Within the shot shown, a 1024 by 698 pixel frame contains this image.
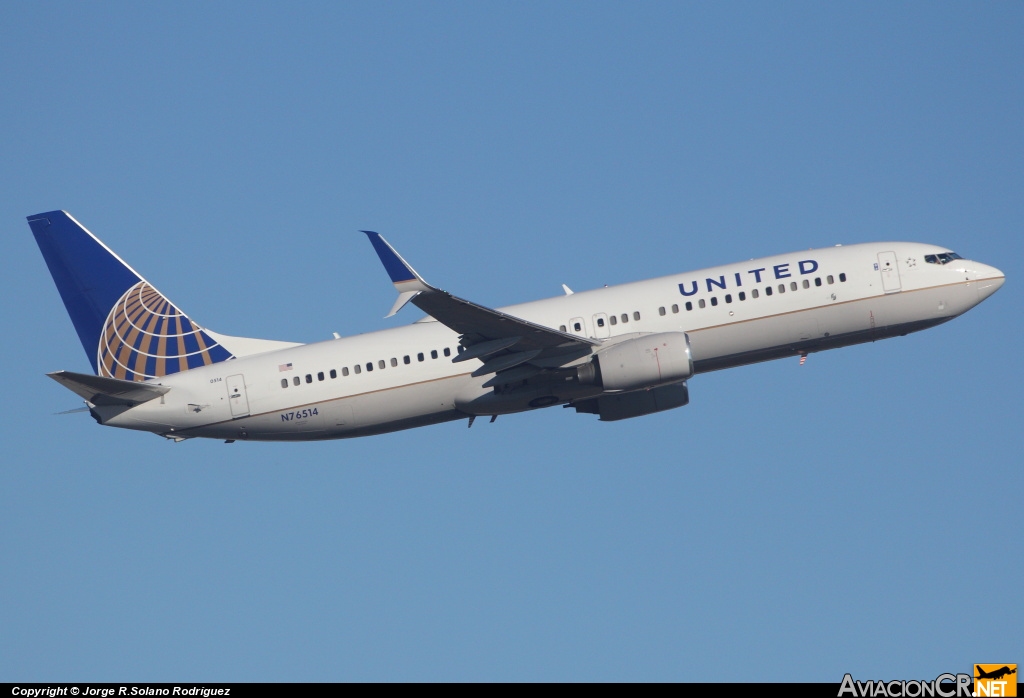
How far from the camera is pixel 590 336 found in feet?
149

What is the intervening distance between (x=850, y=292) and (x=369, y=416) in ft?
61.9

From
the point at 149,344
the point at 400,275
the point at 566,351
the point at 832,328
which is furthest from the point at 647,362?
the point at 149,344

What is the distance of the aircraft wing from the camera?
39.4 m

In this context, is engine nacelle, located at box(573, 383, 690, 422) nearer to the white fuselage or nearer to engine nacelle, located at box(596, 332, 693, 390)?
the white fuselage

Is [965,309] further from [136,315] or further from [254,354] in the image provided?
[136,315]

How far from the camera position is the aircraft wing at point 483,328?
3941 centimetres

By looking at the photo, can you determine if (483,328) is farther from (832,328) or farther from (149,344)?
(149,344)

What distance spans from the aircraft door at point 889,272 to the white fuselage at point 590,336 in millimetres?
38

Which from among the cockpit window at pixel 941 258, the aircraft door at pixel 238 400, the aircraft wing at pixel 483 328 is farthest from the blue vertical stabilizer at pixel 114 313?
the cockpit window at pixel 941 258

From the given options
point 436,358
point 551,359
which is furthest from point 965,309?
point 436,358

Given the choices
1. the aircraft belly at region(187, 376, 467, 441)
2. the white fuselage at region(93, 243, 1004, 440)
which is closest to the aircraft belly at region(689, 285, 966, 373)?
the white fuselage at region(93, 243, 1004, 440)

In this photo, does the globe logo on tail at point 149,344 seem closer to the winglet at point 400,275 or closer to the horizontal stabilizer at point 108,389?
the horizontal stabilizer at point 108,389

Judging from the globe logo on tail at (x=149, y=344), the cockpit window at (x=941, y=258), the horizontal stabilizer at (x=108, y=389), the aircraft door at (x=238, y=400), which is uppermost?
the globe logo on tail at (x=149, y=344)

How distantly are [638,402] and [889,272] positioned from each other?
10.8 metres
